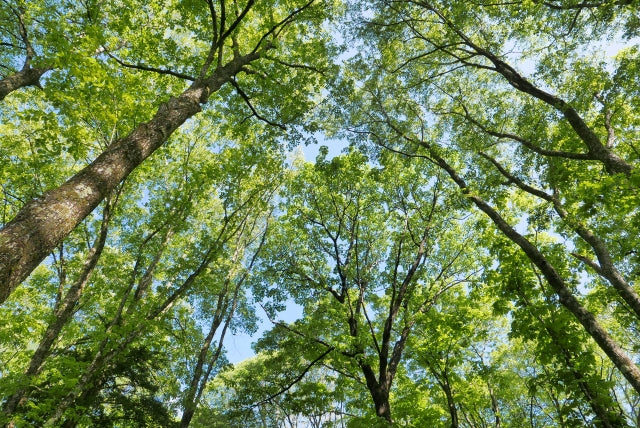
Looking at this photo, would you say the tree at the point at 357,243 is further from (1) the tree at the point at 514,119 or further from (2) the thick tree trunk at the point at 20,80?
(2) the thick tree trunk at the point at 20,80

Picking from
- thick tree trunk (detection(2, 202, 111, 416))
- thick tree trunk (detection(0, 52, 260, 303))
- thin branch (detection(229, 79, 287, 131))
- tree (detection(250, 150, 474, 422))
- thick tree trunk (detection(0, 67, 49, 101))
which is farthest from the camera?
tree (detection(250, 150, 474, 422))

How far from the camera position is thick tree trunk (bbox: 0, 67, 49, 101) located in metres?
7.96

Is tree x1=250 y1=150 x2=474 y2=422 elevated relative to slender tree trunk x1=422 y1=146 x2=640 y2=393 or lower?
elevated

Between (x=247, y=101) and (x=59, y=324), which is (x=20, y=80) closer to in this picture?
(x=247, y=101)

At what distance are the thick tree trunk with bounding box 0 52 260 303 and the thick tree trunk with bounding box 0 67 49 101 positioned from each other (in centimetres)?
654

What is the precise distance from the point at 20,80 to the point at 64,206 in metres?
8.85

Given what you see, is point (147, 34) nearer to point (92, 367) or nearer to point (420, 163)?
point (92, 367)

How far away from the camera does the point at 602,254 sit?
8242 millimetres

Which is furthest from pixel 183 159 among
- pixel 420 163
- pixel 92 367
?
pixel 420 163

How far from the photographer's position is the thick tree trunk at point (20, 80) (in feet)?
26.1

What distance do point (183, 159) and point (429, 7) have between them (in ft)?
32.7

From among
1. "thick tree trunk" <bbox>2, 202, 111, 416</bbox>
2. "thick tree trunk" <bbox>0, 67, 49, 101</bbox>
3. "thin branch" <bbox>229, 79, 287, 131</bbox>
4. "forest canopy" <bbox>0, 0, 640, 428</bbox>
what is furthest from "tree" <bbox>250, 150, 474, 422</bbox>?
"thick tree trunk" <bbox>0, 67, 49, 101</bbox>

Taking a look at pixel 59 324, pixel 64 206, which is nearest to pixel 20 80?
pixel 59 324

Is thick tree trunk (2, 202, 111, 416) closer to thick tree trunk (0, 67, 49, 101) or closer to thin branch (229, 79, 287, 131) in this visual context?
thin branch (229, 79, 287, 131)
